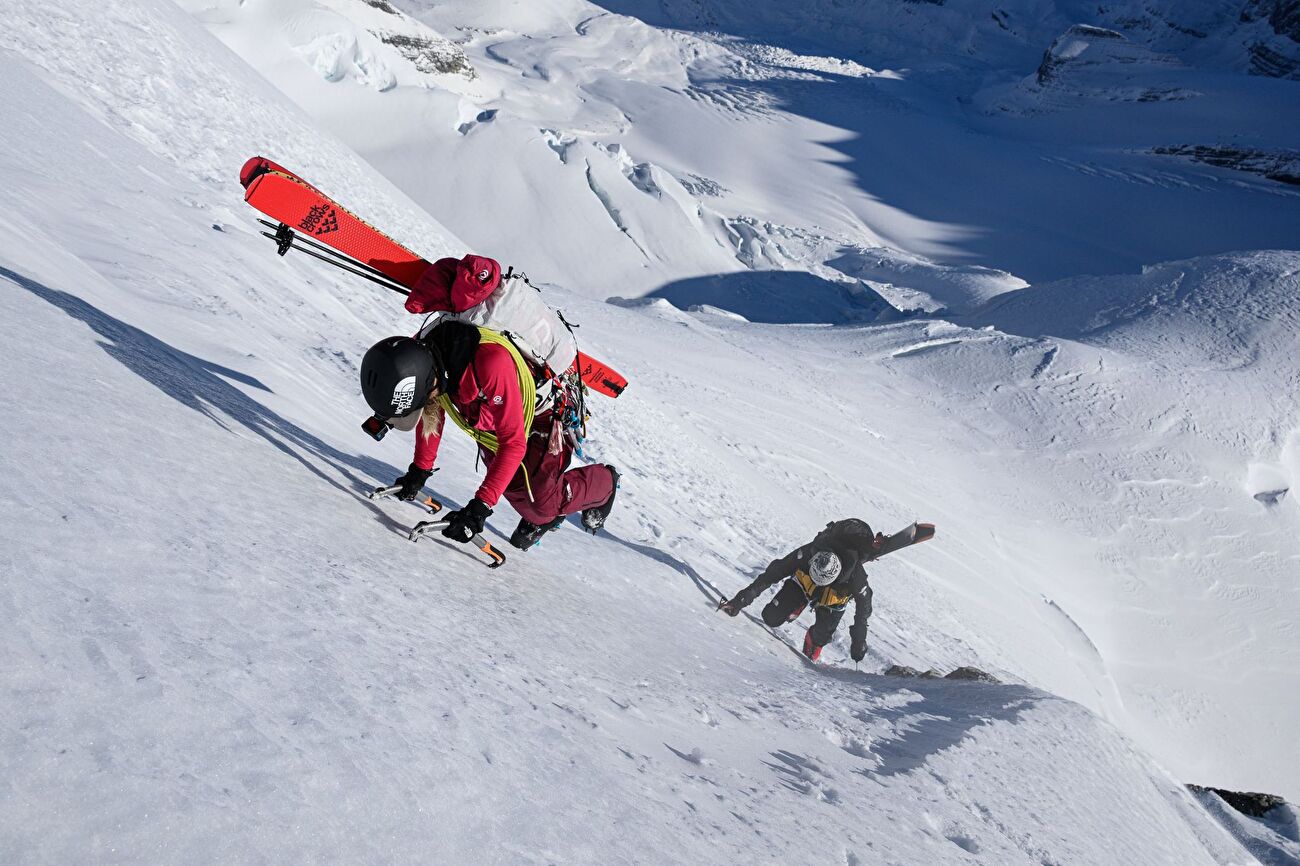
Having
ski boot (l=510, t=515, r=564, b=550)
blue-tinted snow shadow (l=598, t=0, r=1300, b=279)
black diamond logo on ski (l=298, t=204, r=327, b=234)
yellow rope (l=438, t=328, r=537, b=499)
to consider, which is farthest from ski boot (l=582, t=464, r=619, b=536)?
blue-tinted snow shadow (l=598, t=0, r=1300, b=279)

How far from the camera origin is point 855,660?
730cm

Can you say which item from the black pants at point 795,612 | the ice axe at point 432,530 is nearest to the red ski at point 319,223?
the ice axe at point 432,530

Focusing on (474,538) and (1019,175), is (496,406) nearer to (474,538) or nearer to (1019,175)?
(474,538)

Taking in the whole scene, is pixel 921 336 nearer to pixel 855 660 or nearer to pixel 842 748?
pixel 855 660

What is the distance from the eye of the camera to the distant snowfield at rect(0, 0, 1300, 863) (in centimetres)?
161

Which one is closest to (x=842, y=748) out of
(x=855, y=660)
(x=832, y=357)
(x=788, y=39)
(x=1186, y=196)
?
(x=855, y=660)

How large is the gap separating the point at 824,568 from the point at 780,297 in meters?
31.0

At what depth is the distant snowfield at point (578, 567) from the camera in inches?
63.4

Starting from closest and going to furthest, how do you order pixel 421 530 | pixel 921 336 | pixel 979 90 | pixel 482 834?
pixel 482 834, pixel 421 530, pixel 921 336, pixel 979 90

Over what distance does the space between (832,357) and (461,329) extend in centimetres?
1673

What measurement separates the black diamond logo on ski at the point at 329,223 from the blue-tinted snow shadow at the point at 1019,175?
51064 millimetres

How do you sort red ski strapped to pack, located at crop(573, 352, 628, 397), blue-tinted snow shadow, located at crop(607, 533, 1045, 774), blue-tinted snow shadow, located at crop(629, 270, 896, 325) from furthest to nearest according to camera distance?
blue-tinted snow shadow, located at crop(629, 270, 896, 325), red ski strapped to pack, located at crop(573, 352, 628, 397), blue-tinted snow shadow, located at crop(607, 533, 1045, 774)

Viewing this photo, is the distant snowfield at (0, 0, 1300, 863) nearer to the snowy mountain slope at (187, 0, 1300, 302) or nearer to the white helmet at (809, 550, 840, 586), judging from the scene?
the white helmet at (809, 550, 840, 586)

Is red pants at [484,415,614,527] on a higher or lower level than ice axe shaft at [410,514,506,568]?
higher
